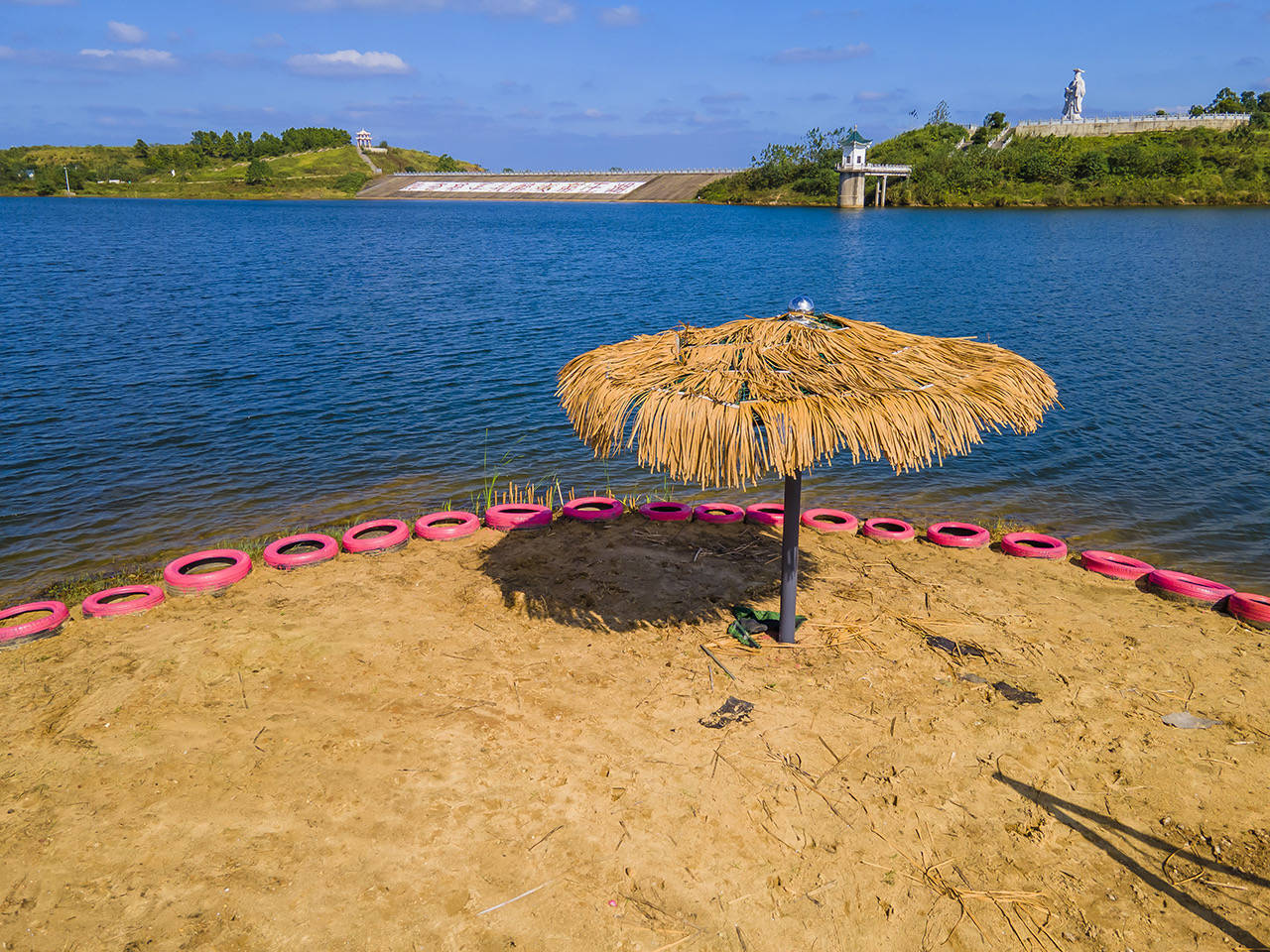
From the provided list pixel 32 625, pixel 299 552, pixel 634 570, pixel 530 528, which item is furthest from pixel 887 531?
pixel 32 625

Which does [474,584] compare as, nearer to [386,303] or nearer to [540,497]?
[540,497]

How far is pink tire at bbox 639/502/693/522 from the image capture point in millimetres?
11727

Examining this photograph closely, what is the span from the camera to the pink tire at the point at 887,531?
1116 cm

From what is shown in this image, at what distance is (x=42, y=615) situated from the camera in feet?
29.4

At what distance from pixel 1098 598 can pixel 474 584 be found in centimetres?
788

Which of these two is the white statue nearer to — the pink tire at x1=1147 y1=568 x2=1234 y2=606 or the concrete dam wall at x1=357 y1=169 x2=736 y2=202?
the concrete dam wall at x1=357 y1=169 x2=736 y2=202

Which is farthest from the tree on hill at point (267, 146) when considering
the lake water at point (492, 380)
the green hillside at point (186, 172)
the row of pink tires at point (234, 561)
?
the row of pink tires at point (234, 561)

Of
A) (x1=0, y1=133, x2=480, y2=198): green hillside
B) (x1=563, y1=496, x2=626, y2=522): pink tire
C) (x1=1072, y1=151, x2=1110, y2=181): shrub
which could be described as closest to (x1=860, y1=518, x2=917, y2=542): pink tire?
(x1=563, y1=496, x2=626, y2=522): pink tire

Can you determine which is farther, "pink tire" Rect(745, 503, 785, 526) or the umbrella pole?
"pink tire" Rect(745, 503, 785, 526)

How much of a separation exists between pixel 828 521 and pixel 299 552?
7.90 meters

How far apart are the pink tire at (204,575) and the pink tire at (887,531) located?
881 centimetres

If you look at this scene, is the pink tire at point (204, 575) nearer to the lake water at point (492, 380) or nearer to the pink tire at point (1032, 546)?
the lake water at point (492, 380)

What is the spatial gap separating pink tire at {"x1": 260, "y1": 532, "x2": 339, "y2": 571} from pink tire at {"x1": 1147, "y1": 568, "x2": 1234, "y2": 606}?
11.0 metres

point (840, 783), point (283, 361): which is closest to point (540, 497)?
point (840, 783)
